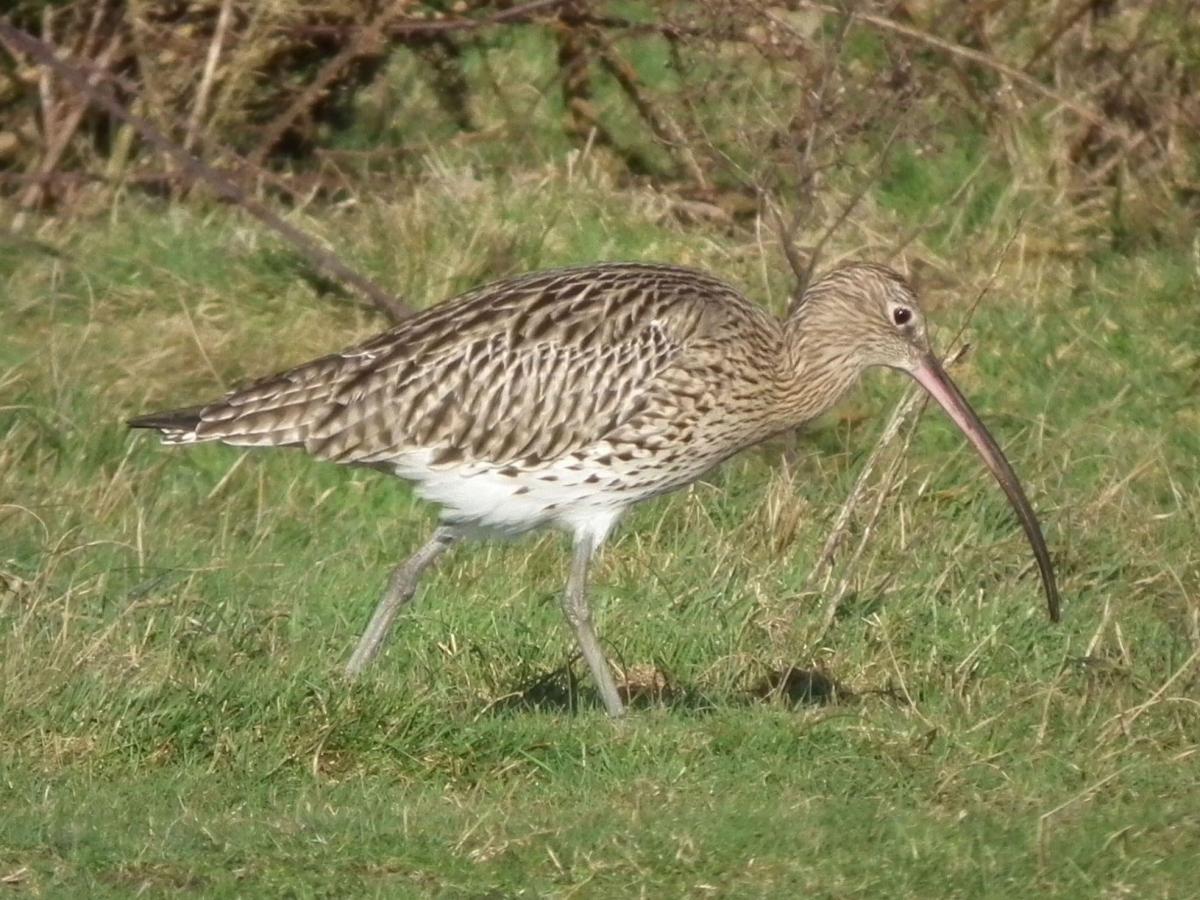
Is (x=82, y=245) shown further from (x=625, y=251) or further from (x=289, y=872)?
(x=289, y=872)

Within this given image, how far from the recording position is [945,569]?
9312 mm

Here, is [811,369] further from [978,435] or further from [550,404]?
[550,404]

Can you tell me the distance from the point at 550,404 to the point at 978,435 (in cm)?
161

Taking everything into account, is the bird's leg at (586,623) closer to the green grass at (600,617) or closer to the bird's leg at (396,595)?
the green grass at (600,617)

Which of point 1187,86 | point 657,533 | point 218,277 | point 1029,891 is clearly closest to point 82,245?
point 218,277

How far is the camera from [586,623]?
332 inches

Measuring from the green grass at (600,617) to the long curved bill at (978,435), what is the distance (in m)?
0.26

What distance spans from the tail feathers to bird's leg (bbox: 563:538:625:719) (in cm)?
132

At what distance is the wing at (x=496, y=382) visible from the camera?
8680 millimetres

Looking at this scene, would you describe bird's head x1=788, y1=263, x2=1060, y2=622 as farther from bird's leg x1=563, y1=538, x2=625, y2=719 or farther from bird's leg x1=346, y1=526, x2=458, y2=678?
bird's leg x1=346, y1=526, x2=458, y2=678

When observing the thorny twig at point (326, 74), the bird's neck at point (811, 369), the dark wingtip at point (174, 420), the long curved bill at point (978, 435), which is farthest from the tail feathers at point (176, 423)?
the thorny twig at point (326, 74)

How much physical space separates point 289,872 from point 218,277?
17.9 feet

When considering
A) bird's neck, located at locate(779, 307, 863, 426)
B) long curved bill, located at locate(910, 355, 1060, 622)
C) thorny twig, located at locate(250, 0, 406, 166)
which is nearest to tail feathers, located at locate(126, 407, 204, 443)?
bird's neck, located at locate(779, 307, 863, 426)

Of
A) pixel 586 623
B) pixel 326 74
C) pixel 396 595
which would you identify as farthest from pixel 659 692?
pixel 326 74
